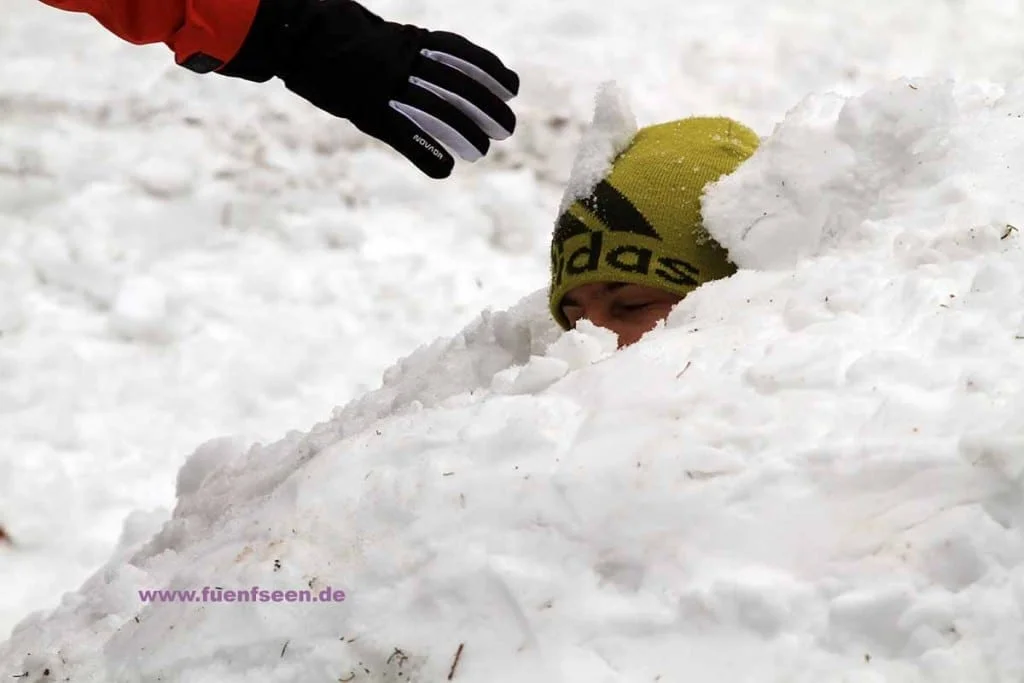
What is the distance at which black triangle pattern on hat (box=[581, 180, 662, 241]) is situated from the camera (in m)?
2.38

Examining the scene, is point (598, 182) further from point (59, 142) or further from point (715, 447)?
point (59, 142)

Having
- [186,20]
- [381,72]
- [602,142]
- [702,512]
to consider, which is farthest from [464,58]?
[702,512]

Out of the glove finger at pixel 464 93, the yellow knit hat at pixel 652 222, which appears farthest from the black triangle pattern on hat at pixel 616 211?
the glove finger at pixel 464 93

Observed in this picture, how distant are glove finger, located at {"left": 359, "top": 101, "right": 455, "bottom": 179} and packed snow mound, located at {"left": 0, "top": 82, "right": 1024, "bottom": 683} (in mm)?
725

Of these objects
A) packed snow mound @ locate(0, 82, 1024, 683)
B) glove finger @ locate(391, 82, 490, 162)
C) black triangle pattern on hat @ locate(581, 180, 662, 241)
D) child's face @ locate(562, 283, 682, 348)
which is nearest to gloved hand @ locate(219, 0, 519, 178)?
glove finger @ locate(391, 82, 490, 162)

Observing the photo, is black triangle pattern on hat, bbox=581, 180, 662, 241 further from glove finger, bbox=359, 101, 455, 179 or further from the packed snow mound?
the packed snow mound

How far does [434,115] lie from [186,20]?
1.90ft

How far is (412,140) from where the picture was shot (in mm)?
2211

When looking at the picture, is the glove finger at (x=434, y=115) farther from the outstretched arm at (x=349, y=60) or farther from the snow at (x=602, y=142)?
the snow at (x=602, y=142)

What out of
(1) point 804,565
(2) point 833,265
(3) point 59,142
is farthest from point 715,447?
Result: (3) point 59,142

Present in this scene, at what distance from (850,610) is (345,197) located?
3796mm

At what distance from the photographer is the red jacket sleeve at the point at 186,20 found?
214 cm

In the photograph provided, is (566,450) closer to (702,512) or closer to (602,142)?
(702,512)

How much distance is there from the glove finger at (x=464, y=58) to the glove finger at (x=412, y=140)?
0.16 meters
